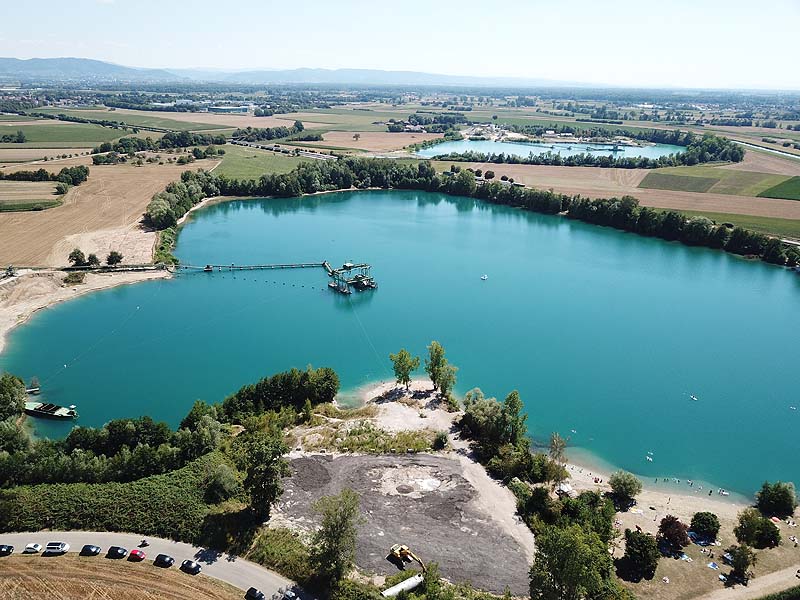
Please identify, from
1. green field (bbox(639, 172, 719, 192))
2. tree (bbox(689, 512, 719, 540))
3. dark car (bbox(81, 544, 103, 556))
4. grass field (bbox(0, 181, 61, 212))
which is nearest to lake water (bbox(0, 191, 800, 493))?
tree (bbox(689, 512, 719, 540))

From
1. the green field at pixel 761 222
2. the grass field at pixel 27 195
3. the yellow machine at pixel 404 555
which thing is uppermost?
the grass field at pixel 27 195

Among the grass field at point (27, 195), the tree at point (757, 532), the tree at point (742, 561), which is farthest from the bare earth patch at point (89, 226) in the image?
the tree at point (742, 561)

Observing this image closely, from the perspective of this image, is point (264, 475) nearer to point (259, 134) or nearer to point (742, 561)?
point (742, 561)

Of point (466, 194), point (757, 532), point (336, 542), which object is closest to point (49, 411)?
point (336, 542)

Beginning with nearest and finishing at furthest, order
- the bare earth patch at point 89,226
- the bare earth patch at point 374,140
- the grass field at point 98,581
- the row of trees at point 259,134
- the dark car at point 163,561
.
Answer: the grass field at point 98,581 < the dark car at point 163,561 < the bare earth patch at point 89,226 < the bare earth patch at point 374,140 < the row of trees at point 259,134

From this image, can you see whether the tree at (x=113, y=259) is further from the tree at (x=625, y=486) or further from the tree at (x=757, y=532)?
the tree at (x=757, y=532)
